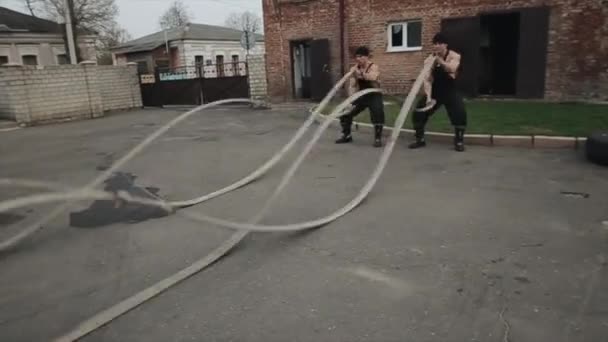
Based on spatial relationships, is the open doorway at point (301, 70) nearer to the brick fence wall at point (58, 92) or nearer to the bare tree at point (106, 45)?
the brick fence wall at point (58, 92)

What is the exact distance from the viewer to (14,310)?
314 centimetres

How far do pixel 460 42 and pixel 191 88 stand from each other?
458 inches

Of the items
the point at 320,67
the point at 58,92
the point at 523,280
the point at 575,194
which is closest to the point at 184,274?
the point at 523,280

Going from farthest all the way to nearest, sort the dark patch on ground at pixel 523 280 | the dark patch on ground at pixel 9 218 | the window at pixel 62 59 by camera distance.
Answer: the window at pixel 62 59, the dark patch on ground at pixel 9 218, the dark patch on ground at pixel 523 280

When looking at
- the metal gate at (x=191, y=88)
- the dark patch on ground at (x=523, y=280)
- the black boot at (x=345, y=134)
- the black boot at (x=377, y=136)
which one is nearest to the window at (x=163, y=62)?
the metal gate at (x=191, y=88)

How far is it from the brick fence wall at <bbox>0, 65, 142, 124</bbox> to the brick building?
274 inches

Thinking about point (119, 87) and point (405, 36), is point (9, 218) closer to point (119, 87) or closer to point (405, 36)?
point (405, 36)

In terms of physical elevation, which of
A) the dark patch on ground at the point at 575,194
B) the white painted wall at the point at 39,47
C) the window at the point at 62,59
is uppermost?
the white painted wall at the point at 39,47

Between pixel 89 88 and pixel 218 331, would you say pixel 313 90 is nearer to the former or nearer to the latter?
pixel 89 88

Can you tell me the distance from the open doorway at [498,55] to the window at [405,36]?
2181mm

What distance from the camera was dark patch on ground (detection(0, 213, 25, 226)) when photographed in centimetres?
509

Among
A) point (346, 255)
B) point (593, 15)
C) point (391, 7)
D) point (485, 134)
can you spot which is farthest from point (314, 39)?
point (346, 255)

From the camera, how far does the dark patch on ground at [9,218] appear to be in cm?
509

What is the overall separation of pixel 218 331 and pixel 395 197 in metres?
3.12
